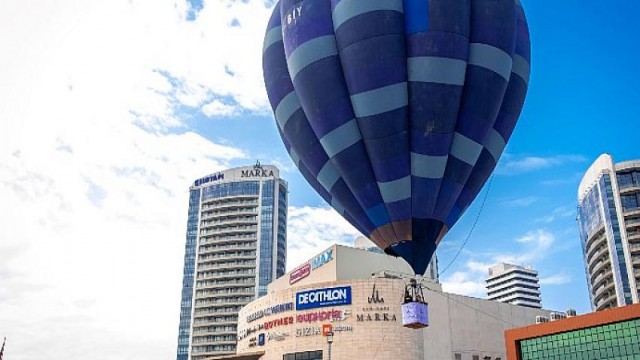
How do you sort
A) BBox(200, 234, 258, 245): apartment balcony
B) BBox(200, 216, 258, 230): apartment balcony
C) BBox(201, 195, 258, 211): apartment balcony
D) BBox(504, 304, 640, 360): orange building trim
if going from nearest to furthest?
BBox(504, 304, 640, 360): orange building trim < BBox(200, 234, 258, 245): apartment balcony < BBox(200, 216, 258, 230): apartment balcony < BBox(201, 195, 258, 211): apartment balcony

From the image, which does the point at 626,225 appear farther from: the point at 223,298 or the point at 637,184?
the point at 223,298

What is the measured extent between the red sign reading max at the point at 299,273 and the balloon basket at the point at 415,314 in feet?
160

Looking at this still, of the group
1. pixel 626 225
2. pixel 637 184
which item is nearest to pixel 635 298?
pixel 626 225

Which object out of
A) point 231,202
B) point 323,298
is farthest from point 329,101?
point 231,202

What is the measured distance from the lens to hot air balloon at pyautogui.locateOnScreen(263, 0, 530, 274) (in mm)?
23359

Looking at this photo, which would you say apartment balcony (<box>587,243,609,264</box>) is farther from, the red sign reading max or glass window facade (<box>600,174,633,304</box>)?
the red sign reading max

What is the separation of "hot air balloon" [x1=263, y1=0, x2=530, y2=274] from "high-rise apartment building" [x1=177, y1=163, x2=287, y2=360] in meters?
118

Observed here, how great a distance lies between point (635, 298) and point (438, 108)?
3965 inches

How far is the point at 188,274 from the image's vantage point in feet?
498

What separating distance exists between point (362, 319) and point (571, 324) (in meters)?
23.2

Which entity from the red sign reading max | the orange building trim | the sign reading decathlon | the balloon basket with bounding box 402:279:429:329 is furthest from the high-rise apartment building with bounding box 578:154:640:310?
the balloon basket with bounding box 402:279:429:329

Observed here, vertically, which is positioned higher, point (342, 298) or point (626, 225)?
point (626, 225)

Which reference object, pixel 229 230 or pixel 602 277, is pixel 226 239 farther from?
pixel 602 277

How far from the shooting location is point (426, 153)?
23.9m
